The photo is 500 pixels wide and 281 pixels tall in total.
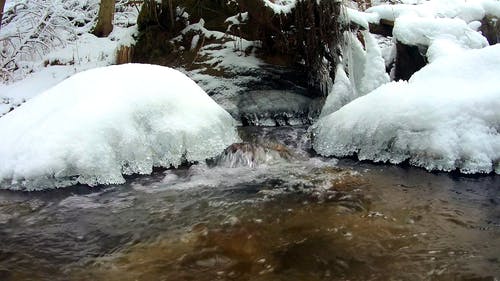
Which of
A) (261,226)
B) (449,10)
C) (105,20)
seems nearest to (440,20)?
(449,10)

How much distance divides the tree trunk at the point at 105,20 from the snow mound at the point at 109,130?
5.58 metres

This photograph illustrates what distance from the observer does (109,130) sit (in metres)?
4.21

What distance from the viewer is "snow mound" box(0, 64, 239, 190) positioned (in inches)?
157

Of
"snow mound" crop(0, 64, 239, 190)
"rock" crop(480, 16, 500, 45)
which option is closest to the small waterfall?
"snow mound" crop(0, 64, 239, 190)

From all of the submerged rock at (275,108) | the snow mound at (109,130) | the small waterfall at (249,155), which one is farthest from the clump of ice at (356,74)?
the snow mound at (109,130)

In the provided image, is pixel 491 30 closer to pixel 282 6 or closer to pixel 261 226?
pixel 282 6

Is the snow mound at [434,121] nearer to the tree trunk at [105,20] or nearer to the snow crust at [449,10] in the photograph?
the snow crust at [449,10]

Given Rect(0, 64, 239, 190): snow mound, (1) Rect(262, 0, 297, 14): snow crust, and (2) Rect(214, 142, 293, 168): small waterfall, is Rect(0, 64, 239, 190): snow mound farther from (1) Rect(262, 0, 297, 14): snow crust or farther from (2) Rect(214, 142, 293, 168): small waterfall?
(1) Rect(262, 0, 297, 14): snow crust

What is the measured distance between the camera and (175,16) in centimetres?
745

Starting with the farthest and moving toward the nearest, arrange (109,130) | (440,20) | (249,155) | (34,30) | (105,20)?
1. (105,20)
2. (34,30)
3. (440,20)
4. (249,155)
5. (109,130)

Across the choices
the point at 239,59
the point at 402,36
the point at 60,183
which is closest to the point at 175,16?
the point at 239,59

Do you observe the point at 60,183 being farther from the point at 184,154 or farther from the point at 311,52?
the point at 311,52

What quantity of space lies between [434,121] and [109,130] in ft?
9.73

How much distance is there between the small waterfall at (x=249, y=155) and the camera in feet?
15.0
